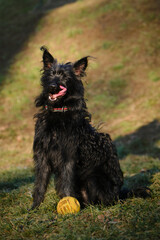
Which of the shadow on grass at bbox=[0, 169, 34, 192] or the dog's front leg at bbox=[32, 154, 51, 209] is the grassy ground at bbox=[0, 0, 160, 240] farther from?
the dog's front leg at bbox=[32, 154, 51, 209]

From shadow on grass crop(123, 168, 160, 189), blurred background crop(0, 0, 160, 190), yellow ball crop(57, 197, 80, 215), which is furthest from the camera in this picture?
blurred background crop(0, 0, 160, 190)

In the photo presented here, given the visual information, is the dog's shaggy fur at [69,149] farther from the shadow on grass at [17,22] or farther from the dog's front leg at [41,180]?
the shadow on grass at [17,22]

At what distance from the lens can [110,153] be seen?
4195 mm

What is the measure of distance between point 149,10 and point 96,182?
56.2 ft

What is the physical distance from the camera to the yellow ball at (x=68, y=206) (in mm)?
3516

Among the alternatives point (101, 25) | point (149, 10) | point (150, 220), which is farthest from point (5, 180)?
point (149, 10)

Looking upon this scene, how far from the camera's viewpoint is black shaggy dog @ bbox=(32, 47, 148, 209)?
3.79 m

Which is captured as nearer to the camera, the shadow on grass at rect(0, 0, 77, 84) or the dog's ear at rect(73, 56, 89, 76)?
the dog's ear at rect(73, 56, 89, 76)

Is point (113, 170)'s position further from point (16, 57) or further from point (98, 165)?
point (16, 57)

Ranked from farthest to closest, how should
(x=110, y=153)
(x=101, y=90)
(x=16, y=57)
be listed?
(x=16, y=57)
(x=101, y=90)
(x=110, y=153)

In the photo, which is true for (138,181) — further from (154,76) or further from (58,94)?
(154,76)

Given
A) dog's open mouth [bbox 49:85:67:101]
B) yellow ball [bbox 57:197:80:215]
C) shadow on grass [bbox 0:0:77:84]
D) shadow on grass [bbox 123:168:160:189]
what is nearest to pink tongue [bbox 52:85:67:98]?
dog's open mouth [bbox 49:85:67:101]

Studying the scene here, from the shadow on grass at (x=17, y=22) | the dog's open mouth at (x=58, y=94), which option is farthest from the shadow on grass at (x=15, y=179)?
the shadow on grass at (x=17, y=22)

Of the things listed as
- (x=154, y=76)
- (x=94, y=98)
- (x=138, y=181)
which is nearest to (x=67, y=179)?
(x=138, y=181)
